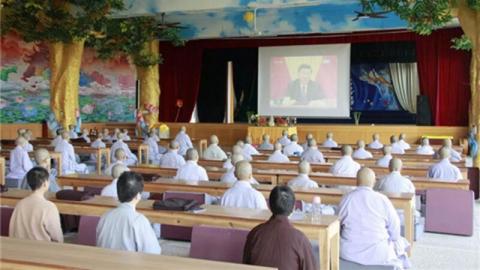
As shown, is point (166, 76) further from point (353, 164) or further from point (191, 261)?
point (191, 261)

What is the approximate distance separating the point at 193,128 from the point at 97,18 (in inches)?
258

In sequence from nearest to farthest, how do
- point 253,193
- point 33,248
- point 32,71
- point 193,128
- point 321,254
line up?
point 33,248 → point 321,254 → point 253,193 → point 32,71 → point 193,128

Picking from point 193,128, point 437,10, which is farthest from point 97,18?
point 437,10

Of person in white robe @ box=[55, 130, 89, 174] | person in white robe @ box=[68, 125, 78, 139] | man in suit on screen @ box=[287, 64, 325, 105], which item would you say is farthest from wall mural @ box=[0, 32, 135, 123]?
person in white robe @ box=[55, 130, 89, 174]

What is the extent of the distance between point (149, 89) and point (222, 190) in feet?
42.3

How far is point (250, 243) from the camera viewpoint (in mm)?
2961

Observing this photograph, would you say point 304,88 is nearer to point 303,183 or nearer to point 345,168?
point 345,168

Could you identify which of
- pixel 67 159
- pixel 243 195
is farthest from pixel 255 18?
pixel 243 195

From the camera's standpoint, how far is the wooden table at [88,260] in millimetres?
2523

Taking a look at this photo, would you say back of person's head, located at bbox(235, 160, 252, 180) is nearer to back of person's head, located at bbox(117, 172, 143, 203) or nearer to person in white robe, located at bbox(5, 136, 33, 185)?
back of person's head, located at bbox(117, 172, 143, 203)

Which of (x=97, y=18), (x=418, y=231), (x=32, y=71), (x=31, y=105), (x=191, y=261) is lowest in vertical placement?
(x=418, y=231)

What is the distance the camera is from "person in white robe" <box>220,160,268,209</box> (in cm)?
457

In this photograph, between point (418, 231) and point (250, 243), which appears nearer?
point (250, 243)

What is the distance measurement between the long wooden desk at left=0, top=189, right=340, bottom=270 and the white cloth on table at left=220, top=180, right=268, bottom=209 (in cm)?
49
